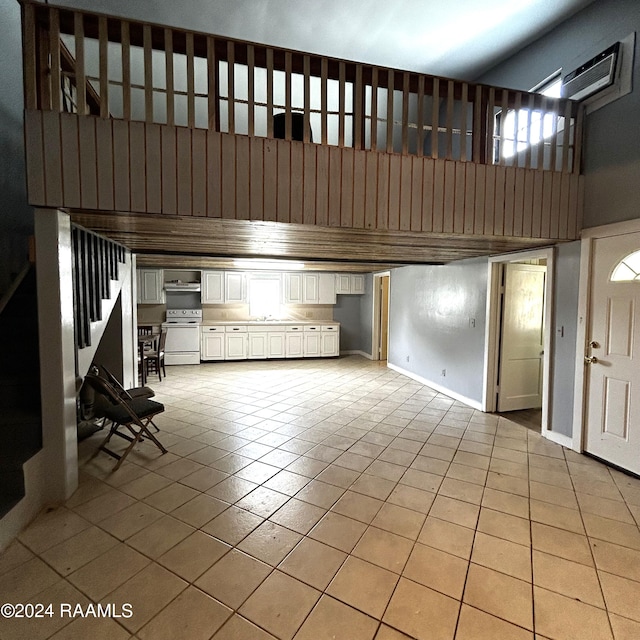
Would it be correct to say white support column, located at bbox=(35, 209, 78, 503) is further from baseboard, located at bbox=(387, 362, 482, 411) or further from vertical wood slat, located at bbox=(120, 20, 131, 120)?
baseboard, located at bbox=(387, 362, 482, 411)

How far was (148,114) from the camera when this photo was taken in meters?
2.44

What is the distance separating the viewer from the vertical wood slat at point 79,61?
2326mm

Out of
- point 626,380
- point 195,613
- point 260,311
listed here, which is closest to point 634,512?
A: point 626,380

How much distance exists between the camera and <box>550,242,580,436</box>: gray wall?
11.7 feet

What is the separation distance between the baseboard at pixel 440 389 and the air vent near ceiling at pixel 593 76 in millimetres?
3583

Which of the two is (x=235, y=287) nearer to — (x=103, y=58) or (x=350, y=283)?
(x=350, y=283)

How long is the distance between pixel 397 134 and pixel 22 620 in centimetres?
690

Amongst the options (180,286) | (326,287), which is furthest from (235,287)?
(326,287)

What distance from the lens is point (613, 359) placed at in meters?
3.18

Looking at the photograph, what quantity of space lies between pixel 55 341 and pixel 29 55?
187 centimetres

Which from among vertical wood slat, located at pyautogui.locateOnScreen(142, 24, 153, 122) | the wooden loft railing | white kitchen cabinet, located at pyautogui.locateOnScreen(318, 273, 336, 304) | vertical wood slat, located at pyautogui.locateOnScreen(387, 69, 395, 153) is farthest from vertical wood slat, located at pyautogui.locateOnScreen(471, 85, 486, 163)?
white kitchen cabinet, located at pyautogui.locateOnScreen(318, 273, 336, 304)

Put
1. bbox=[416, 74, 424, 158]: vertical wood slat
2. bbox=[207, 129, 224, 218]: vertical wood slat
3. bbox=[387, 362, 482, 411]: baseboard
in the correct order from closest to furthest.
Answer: bbox=[207, 129, 224, 218]: vertical wood slat → bbox=[416, 74, 424, 158]: vertical wood slat → bbox=[387, 362, 482, 411]: baseboard

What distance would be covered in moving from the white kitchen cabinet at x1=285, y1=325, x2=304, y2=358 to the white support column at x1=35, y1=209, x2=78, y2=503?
5738 millimetres

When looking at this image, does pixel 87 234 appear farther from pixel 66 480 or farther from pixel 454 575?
pixel 454 575
